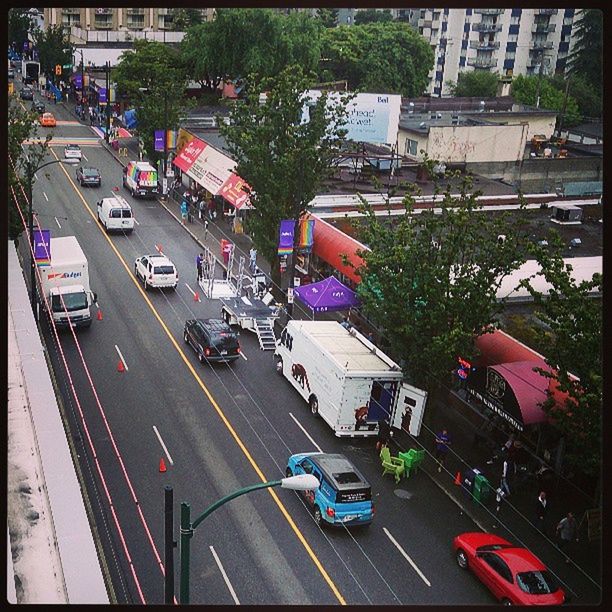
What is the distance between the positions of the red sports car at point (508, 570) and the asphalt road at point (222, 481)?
0.46 m

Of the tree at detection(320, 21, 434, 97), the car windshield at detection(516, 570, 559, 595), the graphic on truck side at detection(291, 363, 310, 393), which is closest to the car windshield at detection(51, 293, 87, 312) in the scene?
the graphic on truck side at detection(291, 363, 310, 393)

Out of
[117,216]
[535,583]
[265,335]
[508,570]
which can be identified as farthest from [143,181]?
[535,583]

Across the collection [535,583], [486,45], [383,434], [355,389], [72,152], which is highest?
[486,45]

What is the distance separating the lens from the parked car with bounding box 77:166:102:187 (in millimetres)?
54031

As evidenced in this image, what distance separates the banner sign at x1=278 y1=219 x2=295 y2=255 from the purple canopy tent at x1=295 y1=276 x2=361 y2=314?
286 centimetres

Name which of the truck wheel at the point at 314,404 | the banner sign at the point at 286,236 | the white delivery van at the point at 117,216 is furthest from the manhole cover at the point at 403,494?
the white delivery van at the point at 117,216

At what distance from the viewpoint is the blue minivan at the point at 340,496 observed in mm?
19656

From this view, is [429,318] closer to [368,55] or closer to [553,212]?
[553,212]

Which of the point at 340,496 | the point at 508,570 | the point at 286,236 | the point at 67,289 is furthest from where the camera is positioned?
the point at 286,236

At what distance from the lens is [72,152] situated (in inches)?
2376

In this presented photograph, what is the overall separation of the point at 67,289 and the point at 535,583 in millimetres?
20583

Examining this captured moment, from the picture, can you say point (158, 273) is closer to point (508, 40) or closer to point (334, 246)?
point (334, 246)

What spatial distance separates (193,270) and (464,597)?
24.6 metres

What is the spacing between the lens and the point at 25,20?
115 m
